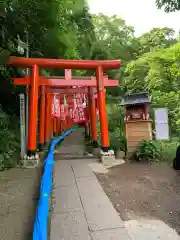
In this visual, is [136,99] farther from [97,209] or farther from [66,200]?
[97,209]

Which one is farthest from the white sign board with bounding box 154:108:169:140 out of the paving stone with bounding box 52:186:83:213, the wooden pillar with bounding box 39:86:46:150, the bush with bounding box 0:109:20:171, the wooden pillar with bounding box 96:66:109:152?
the wooden pillar with bounding box 39:86:46:150

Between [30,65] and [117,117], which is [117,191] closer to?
[30,65]

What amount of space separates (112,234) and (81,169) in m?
3.09

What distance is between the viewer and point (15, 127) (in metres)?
8.12

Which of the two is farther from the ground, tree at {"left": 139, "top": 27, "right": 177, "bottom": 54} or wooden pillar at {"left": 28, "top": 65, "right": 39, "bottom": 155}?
tree at {"left": 139, "top": 27, "right": 177, "bottom": 54}

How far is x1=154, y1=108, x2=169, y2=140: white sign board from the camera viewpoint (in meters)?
6.24

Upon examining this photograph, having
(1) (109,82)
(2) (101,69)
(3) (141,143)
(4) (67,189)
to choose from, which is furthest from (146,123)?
(4) (67,189)

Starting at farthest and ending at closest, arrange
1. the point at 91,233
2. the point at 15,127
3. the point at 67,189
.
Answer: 1. the point at 15,127
2. the point at 67,189
3. the point at 91,233

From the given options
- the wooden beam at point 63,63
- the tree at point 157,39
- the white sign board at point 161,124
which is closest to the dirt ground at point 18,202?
the wooden beam at point 63,63

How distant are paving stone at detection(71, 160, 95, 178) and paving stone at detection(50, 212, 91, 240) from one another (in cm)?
195

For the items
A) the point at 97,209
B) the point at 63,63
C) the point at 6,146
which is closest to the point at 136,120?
the point at 63,63

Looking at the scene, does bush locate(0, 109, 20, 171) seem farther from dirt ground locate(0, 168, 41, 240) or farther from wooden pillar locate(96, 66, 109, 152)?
wooden pillar locate(96, 66, 109, 152)

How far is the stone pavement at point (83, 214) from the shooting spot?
2.46 meters

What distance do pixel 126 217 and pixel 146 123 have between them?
3.83 m
